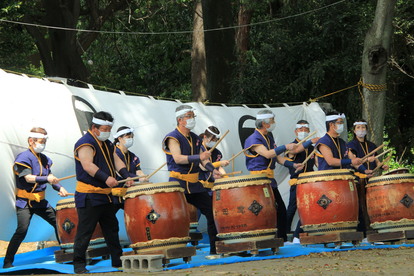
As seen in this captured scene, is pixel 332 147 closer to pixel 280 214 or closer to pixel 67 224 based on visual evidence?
pixel 280 214

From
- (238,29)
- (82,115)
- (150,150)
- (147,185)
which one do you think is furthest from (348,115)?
(147,185)

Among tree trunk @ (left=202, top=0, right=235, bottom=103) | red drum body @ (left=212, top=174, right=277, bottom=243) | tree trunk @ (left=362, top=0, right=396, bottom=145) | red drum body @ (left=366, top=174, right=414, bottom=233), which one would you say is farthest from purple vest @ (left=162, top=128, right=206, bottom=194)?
tree trunk @ (left=202, top=0, right=235, bottom=103)

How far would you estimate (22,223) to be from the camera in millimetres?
9875

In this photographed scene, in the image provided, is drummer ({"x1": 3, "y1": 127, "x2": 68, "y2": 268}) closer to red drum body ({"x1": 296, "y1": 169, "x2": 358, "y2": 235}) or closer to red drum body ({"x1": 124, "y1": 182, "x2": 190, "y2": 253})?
red drum body ({"x1": 124, "y1": 182, "x2": 190, "y2": 253})

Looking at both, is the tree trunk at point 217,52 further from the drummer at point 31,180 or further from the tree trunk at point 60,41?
the drummer at point 31,180

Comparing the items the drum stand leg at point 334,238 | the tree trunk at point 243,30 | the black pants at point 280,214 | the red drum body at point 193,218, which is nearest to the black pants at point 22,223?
the red drum body at point 193,218

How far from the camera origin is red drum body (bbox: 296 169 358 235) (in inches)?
401

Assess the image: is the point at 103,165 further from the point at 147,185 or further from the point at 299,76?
the point at 299,76

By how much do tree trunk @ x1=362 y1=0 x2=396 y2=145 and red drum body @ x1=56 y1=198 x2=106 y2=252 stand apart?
19.7 ft

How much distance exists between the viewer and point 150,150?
41.1 ft

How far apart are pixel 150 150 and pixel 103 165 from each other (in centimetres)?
375

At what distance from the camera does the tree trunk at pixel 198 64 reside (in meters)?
19.1

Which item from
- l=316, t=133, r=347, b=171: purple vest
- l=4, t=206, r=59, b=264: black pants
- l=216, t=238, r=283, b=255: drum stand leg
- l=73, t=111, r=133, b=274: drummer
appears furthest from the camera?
l=316, t=133, r=347, b=171: purple vest

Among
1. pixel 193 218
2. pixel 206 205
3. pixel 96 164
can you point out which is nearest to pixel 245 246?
pixel 206 205
